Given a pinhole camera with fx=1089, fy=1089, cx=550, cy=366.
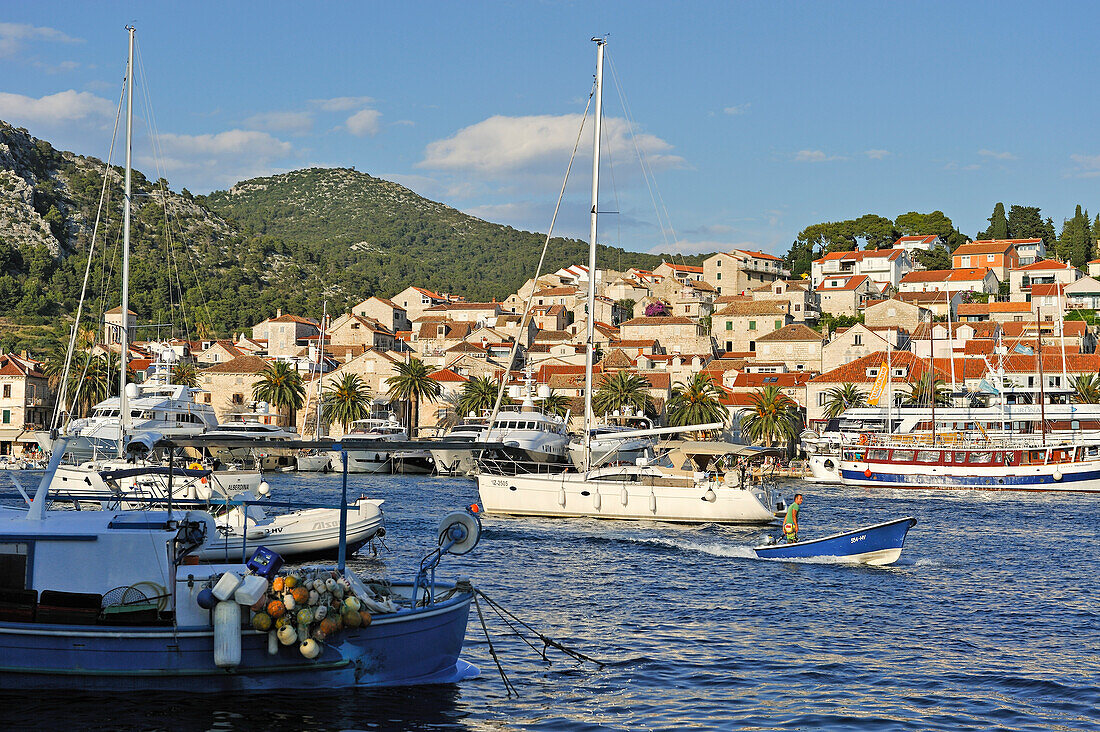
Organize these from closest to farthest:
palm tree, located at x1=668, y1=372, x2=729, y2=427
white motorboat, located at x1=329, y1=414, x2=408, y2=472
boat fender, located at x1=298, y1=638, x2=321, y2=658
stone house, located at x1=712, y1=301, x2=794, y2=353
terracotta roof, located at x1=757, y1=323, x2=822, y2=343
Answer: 1. boat fender, located at x1=298, y1=638, x2=321, y2=658
2. white motorboat, located at x1=329, y1=414, x2=408, y2=472
3. palm tree, located at x1=668, y1=372, x2=729, y2=427
4. terracotta roof, located at x1=757, y1=323, x2=822, y2=343
5. stone house, located at x1=712, y1=301, x2=794, y2=353

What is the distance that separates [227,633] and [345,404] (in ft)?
275

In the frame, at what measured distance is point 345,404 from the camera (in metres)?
98.4

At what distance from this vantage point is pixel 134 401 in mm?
63812

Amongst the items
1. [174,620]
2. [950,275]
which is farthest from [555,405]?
[174,620]

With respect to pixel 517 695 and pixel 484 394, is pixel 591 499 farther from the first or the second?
pixel 484 394

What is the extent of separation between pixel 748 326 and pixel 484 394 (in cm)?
4035

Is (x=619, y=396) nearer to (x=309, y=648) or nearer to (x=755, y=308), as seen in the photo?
(x=755, y=308)

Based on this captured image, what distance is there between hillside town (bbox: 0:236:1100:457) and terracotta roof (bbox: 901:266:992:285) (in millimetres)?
198

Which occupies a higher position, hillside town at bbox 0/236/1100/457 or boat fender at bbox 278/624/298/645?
hillside town at bbox 0/236/1100/457

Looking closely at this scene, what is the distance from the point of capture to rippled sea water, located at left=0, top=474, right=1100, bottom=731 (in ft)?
54.0

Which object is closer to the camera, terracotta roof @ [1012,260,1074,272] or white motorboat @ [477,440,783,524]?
white motorboat @ [477,440,783,524]

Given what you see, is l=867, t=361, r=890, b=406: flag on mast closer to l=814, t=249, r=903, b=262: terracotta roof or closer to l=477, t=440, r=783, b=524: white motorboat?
l=477, t=440, r=783, b=524: white motorboat

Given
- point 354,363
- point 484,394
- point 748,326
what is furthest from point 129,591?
point 748,326

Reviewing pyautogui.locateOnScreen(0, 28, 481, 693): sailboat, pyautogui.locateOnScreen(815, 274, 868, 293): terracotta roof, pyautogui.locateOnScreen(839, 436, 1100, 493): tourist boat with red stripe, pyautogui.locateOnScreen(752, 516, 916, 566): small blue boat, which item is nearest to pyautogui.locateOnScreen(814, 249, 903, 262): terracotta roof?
pyautogui.locateOnScreen(815, 274, 868, 293): terracotta roof
